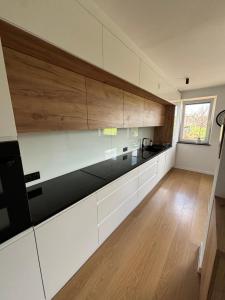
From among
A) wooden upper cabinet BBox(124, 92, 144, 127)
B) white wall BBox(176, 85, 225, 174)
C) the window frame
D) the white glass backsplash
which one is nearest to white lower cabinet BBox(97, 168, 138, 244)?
the white glass backsplash

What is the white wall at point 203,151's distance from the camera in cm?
357

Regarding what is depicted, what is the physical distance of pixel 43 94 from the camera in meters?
1.04

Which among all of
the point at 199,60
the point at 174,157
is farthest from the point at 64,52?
the point at 174,157

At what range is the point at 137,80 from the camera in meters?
1.82

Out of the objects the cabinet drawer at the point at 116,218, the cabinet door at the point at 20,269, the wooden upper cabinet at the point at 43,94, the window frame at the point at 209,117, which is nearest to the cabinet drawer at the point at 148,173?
the cabinet drawer at the point at 116,218

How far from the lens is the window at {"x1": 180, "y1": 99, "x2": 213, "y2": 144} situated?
152 inches

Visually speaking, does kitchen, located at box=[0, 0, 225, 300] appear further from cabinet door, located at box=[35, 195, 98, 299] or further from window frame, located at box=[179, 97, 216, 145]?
window frame, located at box=[179, 97, 216, 145]

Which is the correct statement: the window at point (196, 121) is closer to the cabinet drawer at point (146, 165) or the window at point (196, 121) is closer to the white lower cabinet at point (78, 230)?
the cabinet drawer at point (146, 165)

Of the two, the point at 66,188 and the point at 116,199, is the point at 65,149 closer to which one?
the point at 66,188

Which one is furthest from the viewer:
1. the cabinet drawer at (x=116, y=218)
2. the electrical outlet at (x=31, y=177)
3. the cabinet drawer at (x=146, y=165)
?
the cabinet drawer at (x=146, y=165)

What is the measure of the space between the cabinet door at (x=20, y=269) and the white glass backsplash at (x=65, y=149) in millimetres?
605

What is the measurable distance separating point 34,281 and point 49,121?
115 cm

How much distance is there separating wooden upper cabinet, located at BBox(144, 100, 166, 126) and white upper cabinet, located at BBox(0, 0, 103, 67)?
1.61 meters

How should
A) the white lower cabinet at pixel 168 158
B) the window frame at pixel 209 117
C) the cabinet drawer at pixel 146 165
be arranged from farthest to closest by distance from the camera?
the window frame at pixel 209 117 → the white lower cabinet at pixel 168 158 → the cabinet drawer at pixel 146 165
